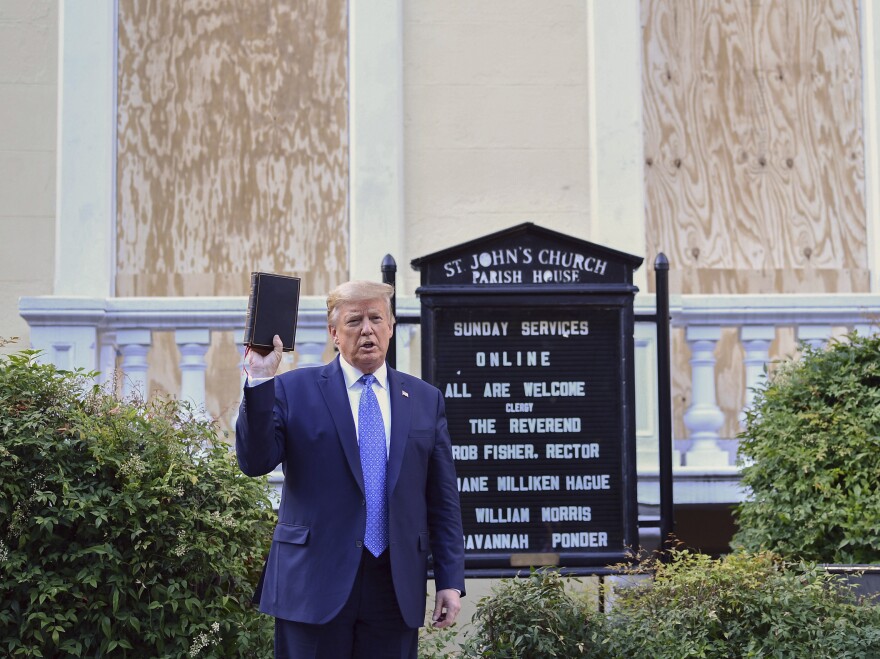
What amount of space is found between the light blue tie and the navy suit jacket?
1.3 inches

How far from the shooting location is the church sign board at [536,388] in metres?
5.45

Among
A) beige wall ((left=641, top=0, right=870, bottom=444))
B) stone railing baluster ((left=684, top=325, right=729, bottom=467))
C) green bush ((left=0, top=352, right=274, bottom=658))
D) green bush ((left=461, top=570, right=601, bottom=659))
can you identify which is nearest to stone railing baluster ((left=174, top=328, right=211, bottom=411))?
green bush ((left=0, top=352, right=274, bottom=658))

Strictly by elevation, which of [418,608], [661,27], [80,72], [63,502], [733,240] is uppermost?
[661,27]

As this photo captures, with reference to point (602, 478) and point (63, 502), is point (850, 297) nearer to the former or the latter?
point (602, 478)

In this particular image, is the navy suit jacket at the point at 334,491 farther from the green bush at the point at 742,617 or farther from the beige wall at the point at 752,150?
the beige wall at the point at 752,150

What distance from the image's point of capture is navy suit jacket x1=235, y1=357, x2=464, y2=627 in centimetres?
352

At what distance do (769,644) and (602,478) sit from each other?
1314 millimetres

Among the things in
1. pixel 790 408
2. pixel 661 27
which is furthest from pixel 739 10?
pixel 790 408

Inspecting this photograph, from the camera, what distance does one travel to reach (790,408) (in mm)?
5598

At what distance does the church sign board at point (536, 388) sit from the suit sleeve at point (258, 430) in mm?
1966

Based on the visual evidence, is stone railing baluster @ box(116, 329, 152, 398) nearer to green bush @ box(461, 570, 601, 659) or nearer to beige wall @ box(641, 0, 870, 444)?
green bush @ box(461, 570, 601, 659)

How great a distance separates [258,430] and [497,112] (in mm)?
4303

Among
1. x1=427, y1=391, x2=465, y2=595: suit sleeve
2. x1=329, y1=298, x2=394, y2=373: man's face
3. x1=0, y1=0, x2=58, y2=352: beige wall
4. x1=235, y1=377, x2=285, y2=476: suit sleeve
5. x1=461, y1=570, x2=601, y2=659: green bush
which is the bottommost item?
x1=461, y1=570, x2=601, y2=659: green bush

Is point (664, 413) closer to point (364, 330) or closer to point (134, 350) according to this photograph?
point (364, 330)
